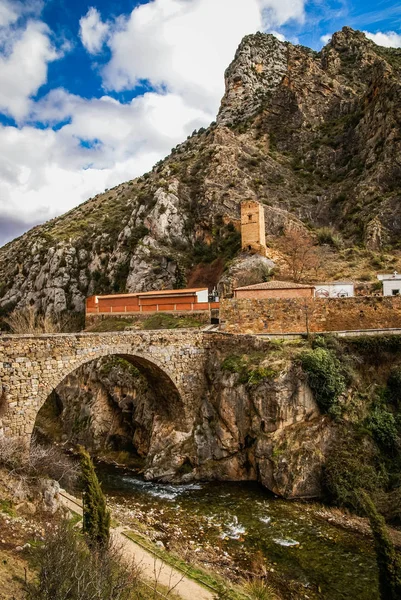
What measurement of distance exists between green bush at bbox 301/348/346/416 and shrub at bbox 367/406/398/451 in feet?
5.73

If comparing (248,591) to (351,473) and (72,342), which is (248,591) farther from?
(72,342)

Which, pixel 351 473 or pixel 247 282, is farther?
pixel 247 282

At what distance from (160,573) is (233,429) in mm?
10375

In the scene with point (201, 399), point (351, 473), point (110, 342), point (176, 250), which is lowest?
point (351, 473)

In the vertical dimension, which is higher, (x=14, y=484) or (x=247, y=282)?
(x=247, y=282)

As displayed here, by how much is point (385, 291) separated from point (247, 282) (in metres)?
14.4

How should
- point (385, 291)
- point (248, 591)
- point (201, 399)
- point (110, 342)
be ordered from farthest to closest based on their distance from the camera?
point (385, 291) → point (201, 399) → point (110, 342) → point (248, 591)

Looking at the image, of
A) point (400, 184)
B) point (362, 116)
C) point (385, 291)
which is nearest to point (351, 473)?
point (385, 291)

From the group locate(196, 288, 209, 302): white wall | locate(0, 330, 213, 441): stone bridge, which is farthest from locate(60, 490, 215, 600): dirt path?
locate(196, 288, 209, 302): white wall

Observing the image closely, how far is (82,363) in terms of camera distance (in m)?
20.0

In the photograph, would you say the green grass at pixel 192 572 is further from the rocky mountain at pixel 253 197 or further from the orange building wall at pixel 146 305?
the rocky mountain at pixel 253 197

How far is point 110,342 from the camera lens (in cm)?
2112

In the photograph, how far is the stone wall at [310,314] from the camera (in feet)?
81.5

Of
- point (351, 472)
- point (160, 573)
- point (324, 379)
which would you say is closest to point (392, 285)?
point (324, 379)
